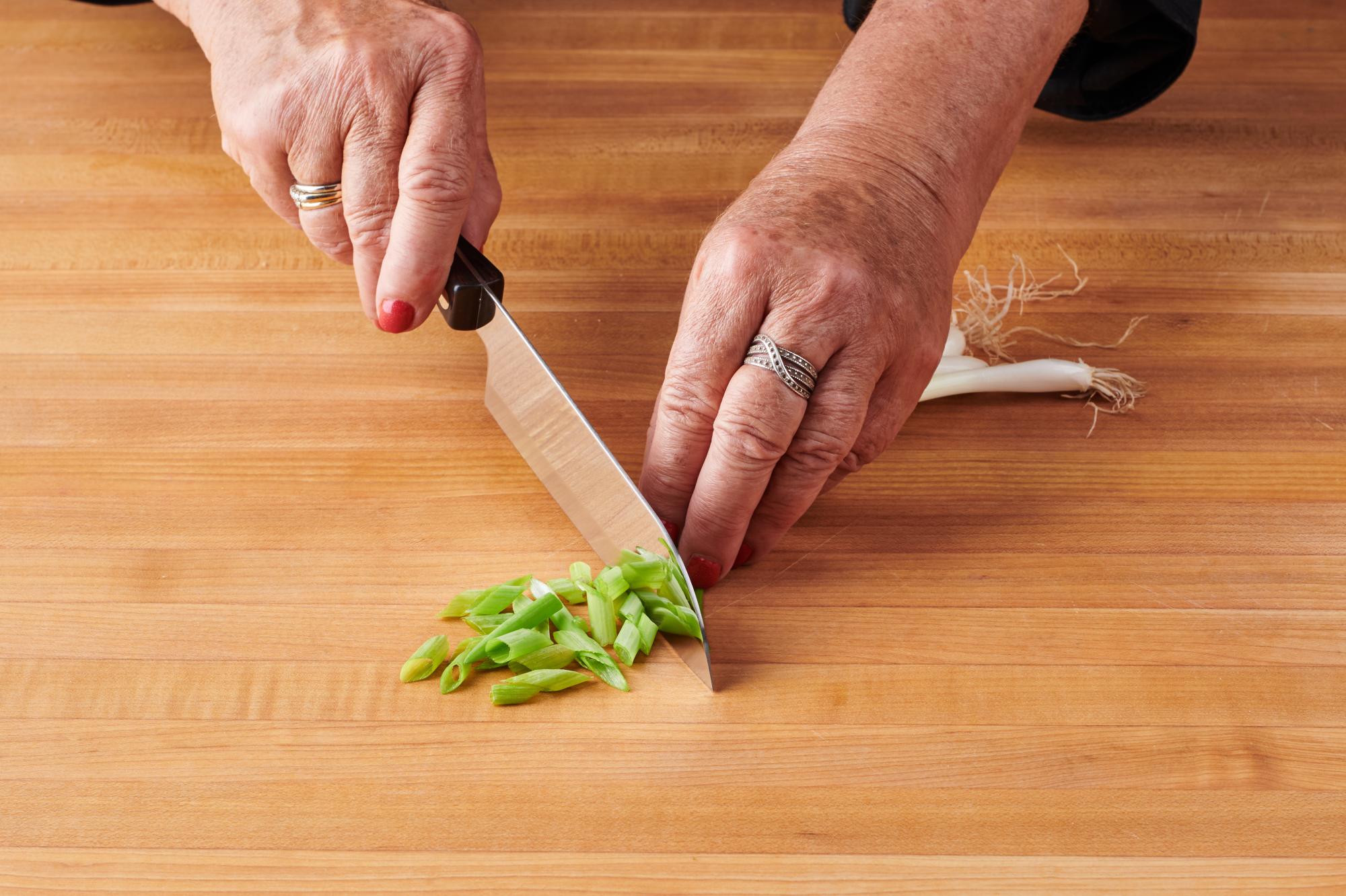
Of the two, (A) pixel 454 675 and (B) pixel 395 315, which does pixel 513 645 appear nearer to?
(A) pixel 454 675

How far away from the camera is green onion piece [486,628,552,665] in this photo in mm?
952

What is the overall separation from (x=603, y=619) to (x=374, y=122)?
20.3 inches

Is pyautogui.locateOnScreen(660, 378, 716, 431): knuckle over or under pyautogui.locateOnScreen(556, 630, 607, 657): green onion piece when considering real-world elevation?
over

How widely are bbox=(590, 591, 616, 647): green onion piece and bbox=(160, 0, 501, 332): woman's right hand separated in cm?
34

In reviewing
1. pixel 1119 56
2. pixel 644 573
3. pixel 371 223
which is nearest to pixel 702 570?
pixel 644 573

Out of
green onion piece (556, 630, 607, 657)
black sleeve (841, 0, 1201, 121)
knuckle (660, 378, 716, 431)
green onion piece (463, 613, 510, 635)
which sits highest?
black sleeve (841, 0, 1201, 121)

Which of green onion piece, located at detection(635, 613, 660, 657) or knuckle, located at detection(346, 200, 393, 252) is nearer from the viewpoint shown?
green onion piece, located at detection(635, 613, 660, 657)

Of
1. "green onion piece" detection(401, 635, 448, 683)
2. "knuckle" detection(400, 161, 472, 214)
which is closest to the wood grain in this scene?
"green onion piece" detection(401, 635, 448, 683)

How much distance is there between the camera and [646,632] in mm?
977

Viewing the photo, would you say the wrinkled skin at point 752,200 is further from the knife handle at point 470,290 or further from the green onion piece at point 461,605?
the green onion piece at point 461,605

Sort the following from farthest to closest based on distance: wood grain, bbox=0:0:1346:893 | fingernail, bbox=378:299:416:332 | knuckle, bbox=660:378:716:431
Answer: fingernail, bbox=378:299:416:332 < knuckle, bbox=660:378:716:431 < wood grain, bbox=0:0:1346:893

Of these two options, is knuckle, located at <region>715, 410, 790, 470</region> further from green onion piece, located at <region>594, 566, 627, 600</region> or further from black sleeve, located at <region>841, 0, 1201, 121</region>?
black sleeve, located at <region>841, 0, 1201, 121</region>

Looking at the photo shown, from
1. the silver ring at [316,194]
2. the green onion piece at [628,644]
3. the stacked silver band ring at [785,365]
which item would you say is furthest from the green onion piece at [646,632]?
the silver ring at [316,194]

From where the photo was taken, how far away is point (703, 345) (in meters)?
0.96
